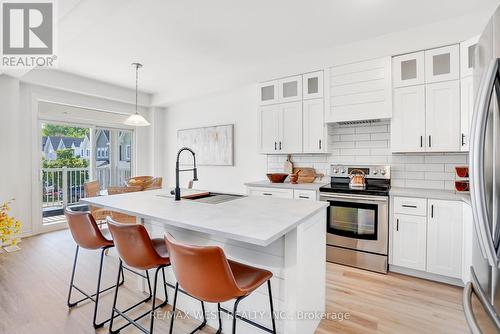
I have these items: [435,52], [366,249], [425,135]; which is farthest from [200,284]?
[435,52]

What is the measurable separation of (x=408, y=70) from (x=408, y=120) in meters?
0.56

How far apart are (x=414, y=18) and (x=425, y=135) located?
4.02 ft

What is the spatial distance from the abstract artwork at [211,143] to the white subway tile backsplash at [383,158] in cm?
144

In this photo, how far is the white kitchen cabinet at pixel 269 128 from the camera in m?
3.73

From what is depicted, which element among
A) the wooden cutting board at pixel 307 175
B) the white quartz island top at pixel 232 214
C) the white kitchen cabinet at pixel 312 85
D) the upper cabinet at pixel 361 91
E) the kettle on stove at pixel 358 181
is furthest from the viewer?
the wooden cutting board at pixel 307 175

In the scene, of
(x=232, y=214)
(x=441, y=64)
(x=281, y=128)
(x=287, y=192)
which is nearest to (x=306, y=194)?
(x=287, y=192)

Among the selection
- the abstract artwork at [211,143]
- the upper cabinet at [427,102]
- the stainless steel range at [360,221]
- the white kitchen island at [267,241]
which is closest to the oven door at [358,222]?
the stainless steel range at [360,221]

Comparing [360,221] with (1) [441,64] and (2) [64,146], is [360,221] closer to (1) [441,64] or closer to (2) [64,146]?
(1) [441,64]

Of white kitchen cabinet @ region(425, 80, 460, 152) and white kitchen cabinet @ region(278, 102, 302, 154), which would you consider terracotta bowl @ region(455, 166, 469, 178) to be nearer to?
white kitchen cabinet @ region(425, 80, 460, 152)

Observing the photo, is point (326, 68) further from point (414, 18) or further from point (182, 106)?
point (182, 106)

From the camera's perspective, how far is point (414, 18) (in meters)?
2.57

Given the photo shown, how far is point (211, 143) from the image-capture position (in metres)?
4.96

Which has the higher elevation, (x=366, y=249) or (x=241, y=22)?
(x=241, y=22)

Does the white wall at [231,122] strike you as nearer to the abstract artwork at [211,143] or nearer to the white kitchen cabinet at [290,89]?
the abstract artwork at [211,143]
